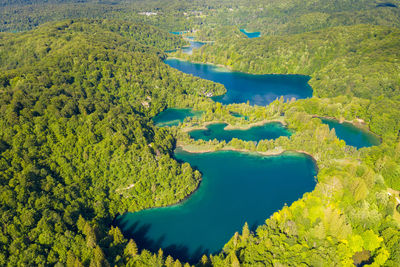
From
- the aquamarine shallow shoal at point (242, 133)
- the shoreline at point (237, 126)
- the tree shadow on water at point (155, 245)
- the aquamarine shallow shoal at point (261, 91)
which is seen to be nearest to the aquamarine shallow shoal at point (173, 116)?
the shoreline at point (237, 126)

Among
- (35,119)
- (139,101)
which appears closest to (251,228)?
(35,119)

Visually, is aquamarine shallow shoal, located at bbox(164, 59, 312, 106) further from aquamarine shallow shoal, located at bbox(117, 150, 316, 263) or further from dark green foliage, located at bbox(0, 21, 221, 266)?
dark green foliage, located at bbox(0, 21, 221, 266)

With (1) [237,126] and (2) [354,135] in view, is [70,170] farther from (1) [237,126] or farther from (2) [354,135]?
(2) [354,135]

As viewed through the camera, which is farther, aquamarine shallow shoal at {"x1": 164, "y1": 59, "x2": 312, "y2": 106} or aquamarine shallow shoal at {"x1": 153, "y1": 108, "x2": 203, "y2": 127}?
aquamarine shallow shoal at {"x1": 164, "y1": 59, "x2": 312, "y2": 106}

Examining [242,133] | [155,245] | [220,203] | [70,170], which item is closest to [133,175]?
[70,170]

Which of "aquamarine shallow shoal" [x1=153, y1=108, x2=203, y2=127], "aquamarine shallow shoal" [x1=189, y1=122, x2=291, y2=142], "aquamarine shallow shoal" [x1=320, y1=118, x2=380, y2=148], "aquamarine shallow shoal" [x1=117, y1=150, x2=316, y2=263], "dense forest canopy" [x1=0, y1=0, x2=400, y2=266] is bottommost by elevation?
"aquamarine shallow shoal" [x1=320, y1=118, x2=380, y2=148]

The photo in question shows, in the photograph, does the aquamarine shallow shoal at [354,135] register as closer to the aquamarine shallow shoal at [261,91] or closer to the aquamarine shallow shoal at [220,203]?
the aquamarine shallow shoal at [220,203]

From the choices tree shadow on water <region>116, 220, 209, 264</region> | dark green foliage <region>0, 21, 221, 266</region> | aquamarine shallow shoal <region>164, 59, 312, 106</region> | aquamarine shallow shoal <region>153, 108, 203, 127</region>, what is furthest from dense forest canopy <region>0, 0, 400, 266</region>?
aquamarine shallow shoal <region>164, 59, 312, 106</region>

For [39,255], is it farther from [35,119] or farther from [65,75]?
[65,75]

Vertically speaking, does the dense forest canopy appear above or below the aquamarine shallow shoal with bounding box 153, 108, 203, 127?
above
